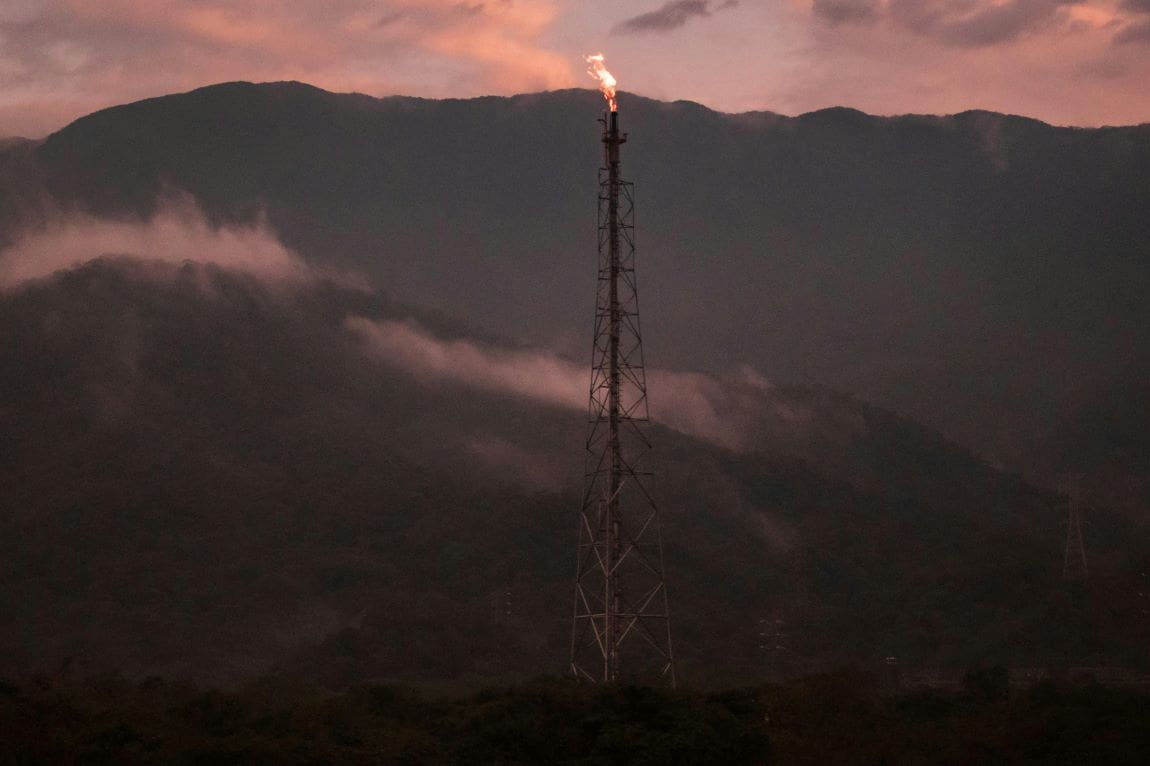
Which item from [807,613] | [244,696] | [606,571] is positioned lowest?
[807,613]

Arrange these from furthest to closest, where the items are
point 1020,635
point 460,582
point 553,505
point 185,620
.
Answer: point 553,505
point 460,582
point 185,620
point 1020,635

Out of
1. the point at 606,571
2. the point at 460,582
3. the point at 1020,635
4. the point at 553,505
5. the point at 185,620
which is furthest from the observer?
the point at 553,505

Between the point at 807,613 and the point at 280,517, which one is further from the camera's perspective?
the point at 280,517

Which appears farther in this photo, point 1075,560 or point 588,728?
point 1075,560

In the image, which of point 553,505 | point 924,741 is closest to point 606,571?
point 924,741

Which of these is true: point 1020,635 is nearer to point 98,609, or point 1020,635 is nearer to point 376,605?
point 376,605

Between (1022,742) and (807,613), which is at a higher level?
(1022,742)

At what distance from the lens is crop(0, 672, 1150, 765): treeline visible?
1531 inches

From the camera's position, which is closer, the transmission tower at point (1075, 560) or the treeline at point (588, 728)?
the treeline at point (588, 728)

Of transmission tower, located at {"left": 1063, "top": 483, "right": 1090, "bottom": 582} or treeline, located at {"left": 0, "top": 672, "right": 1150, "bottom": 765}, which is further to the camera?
transmission tower, located at {"left": 1063, "top": 483, "right": 1090, "bottom": 582}

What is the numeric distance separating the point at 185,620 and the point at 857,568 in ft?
139

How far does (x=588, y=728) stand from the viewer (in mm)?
40688

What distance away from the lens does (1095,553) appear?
365 feet

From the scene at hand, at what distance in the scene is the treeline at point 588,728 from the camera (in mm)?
38875
